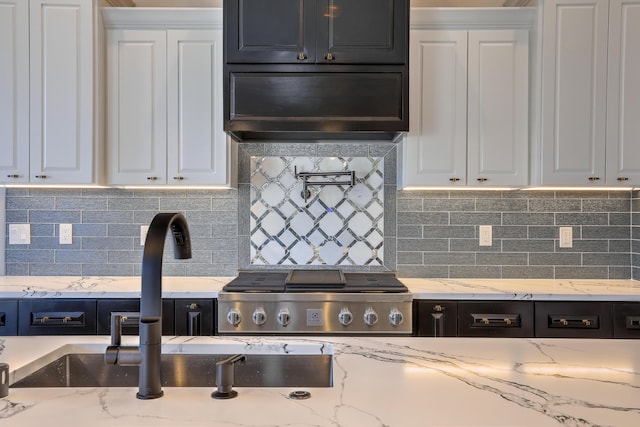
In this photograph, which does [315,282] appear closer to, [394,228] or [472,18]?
[394,228]

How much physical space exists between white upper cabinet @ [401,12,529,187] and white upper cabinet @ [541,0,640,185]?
131 mm

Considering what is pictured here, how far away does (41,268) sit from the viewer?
122 inches

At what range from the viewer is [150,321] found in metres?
0.91

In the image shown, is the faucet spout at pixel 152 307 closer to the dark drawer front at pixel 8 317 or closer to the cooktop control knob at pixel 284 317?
the cooktop control knob at pixel 284 317

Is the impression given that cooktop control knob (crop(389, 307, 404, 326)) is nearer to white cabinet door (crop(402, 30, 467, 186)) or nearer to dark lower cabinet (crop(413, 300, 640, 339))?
dark lower cabinet (crop(413, 300, 640, 339))

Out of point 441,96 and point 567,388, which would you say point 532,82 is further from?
point 567,388

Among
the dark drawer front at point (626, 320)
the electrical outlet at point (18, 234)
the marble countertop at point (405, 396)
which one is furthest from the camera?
the electrical outlet at point (18, 234)

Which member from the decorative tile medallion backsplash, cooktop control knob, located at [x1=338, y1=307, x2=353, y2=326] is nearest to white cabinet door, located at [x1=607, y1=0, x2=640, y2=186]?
the decorative tile medallion backsplash

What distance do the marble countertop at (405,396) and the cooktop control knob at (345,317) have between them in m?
1.19

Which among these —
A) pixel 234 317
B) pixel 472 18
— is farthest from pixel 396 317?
pixel 472 18

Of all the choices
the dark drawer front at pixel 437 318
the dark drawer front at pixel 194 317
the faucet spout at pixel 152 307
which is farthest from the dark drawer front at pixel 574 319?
the faucet spout at pixel 152 307

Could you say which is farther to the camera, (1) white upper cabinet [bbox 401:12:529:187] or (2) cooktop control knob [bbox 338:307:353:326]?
(1) white upper cabinet [bbox 401:12:529:187]

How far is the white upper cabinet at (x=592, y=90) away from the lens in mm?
2689

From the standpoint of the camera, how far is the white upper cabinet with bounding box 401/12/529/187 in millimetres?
2760
